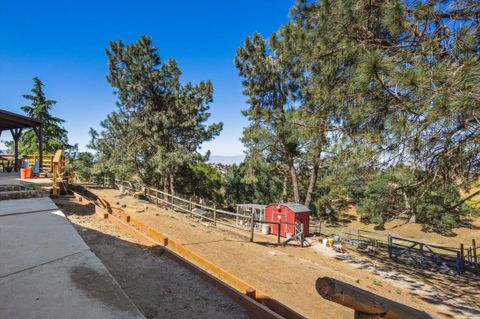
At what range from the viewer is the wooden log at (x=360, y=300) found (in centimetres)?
130

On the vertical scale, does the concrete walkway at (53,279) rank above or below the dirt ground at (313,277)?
above

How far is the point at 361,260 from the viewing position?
10.3 m

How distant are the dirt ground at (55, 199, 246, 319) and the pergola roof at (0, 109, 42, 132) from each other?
1063cm

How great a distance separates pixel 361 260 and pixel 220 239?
6.47 m

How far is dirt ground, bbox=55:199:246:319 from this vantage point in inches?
128

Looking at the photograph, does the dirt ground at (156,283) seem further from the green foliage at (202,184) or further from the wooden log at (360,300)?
the green foliage at (202,184)

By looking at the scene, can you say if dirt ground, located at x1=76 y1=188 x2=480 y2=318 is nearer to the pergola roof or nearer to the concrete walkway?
the concrete walkway

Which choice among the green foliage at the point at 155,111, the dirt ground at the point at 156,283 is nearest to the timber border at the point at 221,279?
the dirt ground at the point at 156,283

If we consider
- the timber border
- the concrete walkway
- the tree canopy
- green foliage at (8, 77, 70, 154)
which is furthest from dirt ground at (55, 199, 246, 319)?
green foliage at (8, 77, 70, 154)

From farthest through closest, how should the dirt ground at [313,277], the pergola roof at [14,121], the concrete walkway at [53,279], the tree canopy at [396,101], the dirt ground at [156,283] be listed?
the pergola roof at [14,121] → the dirt ground at [313,277] → the dirt ground at [156,283] → the tree canopy at [396,101] → the concrete walkway at [53,279]

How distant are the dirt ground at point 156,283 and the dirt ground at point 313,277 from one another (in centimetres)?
175

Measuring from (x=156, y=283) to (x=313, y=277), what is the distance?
14.8ft

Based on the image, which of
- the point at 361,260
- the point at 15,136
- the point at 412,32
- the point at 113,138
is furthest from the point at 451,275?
the point at 15,136

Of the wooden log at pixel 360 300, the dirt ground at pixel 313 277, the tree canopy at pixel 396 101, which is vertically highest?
the tree canopy at pixel 396 101
